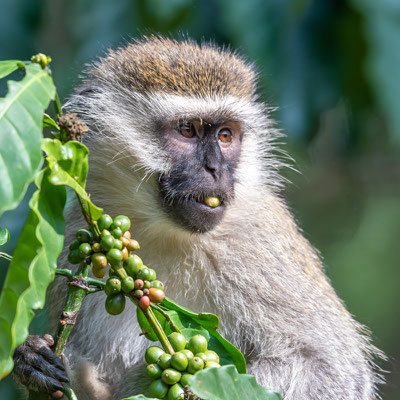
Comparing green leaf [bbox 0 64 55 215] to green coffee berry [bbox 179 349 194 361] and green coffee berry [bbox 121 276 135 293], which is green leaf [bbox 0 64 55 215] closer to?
green coffee berry [bbox 121 276 135 293]

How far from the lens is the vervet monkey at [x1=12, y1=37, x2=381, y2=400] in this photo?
342 cm

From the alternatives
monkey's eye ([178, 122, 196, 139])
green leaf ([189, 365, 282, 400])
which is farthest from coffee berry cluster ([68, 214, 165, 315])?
monkey's eye ([178, 122, 196, 139])

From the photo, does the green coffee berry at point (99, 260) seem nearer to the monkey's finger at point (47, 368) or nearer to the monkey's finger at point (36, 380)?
the monkey's finger at point (36, 380)

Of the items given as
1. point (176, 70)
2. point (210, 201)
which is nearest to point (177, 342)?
point (210, 201)

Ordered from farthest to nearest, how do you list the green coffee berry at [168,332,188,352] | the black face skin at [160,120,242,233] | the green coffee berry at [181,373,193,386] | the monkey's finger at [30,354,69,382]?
the black face skin at [160,120,242,233]
the monkey's finger at [30,354,69,382]
the green coffee berry at [168,332,188,352]
the green coffee berry at [181,373,193,386]

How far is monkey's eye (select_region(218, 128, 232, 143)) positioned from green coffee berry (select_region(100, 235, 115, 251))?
184 cm

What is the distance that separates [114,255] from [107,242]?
4cm

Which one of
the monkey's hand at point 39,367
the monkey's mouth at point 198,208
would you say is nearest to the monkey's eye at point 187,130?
the monkey's mouth at point 198,208

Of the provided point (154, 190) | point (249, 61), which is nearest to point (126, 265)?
point (154, 190)

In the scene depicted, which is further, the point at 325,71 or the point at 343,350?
the point at 325,71

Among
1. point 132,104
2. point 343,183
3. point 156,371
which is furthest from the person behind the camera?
point 343,183

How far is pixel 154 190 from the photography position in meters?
3.45

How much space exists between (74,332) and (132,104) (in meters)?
1.18

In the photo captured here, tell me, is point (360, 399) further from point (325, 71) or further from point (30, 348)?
point (325, 71)
